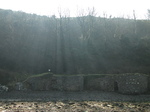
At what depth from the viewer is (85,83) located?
25.6 meters

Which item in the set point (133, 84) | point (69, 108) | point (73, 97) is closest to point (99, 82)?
point (133, 84)

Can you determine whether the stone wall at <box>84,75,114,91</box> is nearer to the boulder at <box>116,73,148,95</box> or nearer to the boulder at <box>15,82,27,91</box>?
the boulder at <box>116,73,148,95</box>

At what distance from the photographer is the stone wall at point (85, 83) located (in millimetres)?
23172

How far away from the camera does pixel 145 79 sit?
23094 mm

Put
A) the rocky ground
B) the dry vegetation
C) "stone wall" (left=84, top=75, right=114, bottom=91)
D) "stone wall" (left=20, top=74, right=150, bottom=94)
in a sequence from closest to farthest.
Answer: the dry vegetation, the rocky ground, "stone wall" (left=20, top=74, right=150, bottom=94), "stone wall" (left=84, top=75, right=114, bottom=91)

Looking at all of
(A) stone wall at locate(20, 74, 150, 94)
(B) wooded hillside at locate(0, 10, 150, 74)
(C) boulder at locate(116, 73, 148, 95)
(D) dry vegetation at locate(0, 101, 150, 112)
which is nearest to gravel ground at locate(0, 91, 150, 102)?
(C) boulder at locate(116, 73, 148, 95)

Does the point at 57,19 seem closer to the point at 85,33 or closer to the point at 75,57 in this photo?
the point at 85,33

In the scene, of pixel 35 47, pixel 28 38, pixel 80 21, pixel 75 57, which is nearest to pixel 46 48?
pixel 35 47

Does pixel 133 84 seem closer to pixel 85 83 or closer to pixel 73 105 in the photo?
pixel 85 83

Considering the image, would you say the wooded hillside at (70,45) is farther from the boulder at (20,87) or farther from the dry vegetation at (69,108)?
the dry vegetation at (69,108)

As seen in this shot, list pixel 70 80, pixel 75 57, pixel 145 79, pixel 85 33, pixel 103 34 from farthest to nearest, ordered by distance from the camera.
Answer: pixel 103 34 → pixel 85 33 → pixel 75 57 → pixel 70 80 → pixel 145 79

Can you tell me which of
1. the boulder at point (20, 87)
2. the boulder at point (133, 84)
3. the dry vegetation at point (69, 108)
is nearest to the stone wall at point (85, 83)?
the boulder at point (133, 84)

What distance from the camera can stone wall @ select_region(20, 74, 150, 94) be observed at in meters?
23.2

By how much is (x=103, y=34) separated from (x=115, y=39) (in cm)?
474
